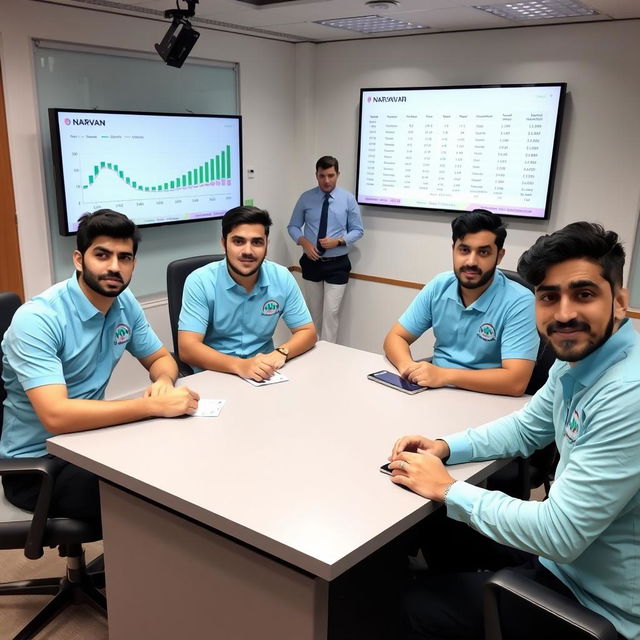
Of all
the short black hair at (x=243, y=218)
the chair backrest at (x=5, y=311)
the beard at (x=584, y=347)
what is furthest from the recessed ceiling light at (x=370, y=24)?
the beard at (x=584, y=347)

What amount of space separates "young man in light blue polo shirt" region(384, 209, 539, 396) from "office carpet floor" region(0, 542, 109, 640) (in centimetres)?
142

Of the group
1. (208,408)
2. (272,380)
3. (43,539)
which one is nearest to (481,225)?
(272,380)

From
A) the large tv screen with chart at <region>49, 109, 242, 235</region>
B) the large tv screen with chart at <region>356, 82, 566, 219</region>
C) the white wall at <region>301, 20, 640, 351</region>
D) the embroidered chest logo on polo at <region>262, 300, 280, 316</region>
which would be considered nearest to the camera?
the embroidered chest logo on polo at <region>262, 300, 280, 316</region>

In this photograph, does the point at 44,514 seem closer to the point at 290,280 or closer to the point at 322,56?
the point at 290,280

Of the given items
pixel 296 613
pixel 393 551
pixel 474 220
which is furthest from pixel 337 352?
pixel 296 613

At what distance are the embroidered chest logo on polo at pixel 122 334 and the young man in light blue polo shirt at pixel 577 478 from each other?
1.14m

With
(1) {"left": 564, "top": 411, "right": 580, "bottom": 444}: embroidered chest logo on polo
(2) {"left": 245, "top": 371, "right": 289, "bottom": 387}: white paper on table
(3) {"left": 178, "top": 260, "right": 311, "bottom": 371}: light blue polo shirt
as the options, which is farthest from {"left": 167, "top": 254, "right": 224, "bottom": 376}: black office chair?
(1) {"left": 564, "top": 411, "right": 580, "bottom": 444}: embroidered chest logo on polo

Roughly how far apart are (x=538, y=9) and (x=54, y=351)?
3.20 metres

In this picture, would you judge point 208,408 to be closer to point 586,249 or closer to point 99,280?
point 99,280

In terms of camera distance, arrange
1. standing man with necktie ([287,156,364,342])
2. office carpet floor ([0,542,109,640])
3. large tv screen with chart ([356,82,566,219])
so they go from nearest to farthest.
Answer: office carpet floor ([0,542,109,640]) < large tv screen with chart ([356,82,566,219]) < standing man with necktie ([287,156,364,342])

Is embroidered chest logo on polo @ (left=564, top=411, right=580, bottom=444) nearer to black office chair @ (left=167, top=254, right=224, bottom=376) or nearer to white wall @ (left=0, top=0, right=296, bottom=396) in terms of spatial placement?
black office chair @ (left=167, top=254, right=224, bottom=376)

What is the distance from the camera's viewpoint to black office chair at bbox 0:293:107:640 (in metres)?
1.77

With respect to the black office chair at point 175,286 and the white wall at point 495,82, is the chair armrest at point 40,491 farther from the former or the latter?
the white wall at point 495,82

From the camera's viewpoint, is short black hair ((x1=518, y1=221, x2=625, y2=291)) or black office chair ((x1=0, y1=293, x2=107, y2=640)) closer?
short black hair ((x1=518, y1=221, x2=625, y2=291))
